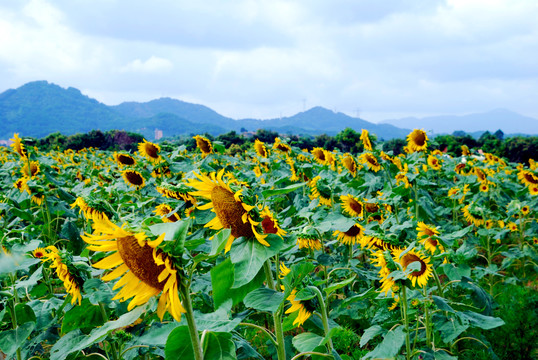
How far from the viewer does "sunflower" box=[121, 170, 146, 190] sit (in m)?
4.63

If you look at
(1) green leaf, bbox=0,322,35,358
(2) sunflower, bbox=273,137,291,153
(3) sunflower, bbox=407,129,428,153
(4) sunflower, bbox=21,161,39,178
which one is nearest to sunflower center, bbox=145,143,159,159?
(4) sunflower, bbox=21,161,39,178

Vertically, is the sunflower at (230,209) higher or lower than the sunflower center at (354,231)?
higher

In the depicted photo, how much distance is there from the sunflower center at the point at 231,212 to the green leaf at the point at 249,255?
3cm

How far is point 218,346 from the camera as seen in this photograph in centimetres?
117

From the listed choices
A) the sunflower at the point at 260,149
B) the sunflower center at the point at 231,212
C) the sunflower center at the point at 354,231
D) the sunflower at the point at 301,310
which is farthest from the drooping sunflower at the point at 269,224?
the sunflower at the point at 260,149

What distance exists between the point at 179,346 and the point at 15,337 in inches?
58.7

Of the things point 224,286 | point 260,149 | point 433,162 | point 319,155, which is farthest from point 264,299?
point 433,162

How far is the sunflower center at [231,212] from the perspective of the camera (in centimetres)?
135

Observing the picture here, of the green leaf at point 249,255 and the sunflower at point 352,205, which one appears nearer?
the green leaf at point 249,255

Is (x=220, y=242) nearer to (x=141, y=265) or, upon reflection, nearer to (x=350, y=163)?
(x=141, y=265)

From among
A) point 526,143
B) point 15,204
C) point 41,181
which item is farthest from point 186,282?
point 526,143

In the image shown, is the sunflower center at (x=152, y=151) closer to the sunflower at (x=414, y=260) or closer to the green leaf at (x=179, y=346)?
the sunflower at (x=414, y=260)

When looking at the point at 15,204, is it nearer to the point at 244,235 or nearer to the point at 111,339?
the point at 111,339

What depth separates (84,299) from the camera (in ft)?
6.70
